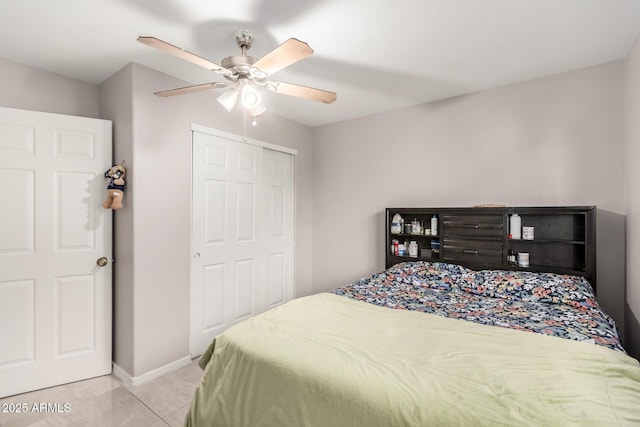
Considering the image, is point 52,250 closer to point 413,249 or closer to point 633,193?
point 413,249

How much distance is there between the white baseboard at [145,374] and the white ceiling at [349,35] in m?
2.40

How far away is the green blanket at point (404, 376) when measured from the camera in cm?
99

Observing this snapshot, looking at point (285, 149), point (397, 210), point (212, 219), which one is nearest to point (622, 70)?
point (397, 210)

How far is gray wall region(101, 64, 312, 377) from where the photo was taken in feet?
7.81

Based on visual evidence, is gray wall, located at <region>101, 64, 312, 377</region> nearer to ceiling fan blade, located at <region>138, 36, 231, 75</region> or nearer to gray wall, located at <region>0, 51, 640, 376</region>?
gray wall, located at <region>0, 51, 640, 376</region>

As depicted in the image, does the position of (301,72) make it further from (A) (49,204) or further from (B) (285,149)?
(A) (49,204)

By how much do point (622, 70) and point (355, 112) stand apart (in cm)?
222

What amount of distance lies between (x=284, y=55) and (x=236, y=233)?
201 centimetres

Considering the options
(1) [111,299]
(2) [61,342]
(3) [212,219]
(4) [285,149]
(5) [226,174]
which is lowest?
(2) [61,342]

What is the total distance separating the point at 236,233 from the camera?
10.5 feet

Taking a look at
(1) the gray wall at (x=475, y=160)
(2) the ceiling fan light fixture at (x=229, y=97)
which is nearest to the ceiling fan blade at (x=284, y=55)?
(2) the ceiling fan light fixture at (x=229, y=97)

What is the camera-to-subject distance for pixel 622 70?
234 centimetres

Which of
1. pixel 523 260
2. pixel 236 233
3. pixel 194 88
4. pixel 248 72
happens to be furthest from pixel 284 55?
pixel 523 260

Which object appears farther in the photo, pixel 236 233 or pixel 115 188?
pixel 236 233
